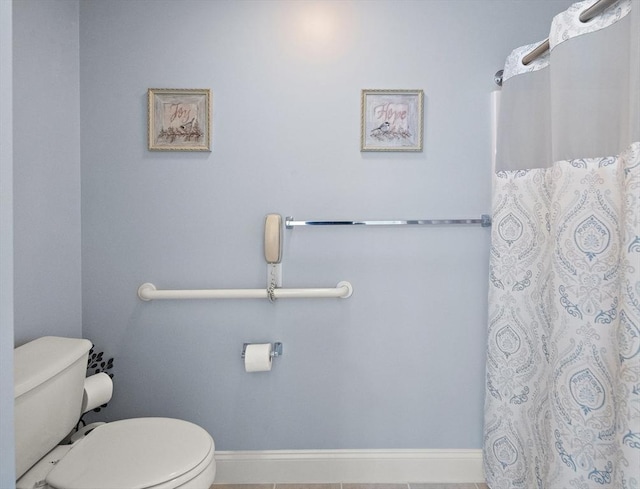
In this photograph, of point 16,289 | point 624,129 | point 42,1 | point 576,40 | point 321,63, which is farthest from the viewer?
point 321,63

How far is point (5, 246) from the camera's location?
2.34 ft

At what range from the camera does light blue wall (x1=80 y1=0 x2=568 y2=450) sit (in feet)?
5.68

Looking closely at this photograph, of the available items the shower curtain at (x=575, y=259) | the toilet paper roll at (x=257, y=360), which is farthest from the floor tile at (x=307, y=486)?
the shower curtain at (x=575, y=259)

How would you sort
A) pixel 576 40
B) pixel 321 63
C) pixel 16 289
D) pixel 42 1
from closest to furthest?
pixel 576 40, pixel 16 289, pixel 42 1, pixel 321 63

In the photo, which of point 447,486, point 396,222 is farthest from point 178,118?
point 447,486

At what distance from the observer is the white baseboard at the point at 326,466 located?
5.89 feet

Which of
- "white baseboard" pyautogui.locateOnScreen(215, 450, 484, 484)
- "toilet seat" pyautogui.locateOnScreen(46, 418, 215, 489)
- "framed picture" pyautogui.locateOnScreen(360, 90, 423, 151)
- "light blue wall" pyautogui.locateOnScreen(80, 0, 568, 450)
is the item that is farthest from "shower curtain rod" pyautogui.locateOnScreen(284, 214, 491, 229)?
"white baseboard" pyautogui.locateOnScreen(215, 450, 484, 484)

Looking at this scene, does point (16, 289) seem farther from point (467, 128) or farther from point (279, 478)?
point (467, 128)

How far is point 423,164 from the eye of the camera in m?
1.77

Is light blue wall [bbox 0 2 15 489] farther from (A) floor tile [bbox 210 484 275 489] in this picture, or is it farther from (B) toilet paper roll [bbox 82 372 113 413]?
(A) floor tile [bbox 210 484 275 489]

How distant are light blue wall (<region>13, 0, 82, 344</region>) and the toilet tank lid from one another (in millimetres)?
155

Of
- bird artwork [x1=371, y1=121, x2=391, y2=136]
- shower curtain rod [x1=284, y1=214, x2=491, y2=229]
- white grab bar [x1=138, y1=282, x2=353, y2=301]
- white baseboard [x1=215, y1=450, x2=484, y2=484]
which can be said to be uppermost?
bird artwork [x1=371, y1=121, x2=391, y2=136]

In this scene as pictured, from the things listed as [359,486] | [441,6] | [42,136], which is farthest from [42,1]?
[359,486]

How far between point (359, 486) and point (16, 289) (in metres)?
1.51
